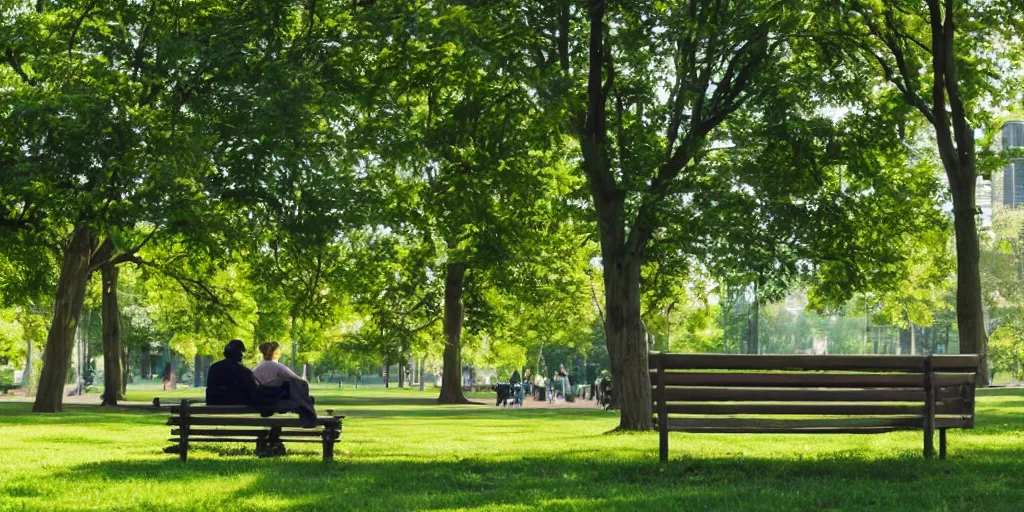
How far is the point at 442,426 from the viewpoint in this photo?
87.7 ft

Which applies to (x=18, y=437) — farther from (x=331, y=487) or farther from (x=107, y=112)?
(x=331, y=487)

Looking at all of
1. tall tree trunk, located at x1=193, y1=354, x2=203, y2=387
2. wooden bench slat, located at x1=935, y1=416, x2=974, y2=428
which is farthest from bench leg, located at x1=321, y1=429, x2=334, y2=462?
tall tree trunk, located at x1=193, y1=354, x2=203, y2=387

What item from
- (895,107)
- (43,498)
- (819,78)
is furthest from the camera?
(895,107)

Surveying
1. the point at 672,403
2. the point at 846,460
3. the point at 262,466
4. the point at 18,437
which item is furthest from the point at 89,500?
the point at 18,437

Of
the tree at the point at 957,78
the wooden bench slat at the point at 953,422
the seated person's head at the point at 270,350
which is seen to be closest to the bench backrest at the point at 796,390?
the wooden bench slat at the point at 953,422

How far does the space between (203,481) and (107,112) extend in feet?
49.6

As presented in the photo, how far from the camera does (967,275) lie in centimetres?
2575

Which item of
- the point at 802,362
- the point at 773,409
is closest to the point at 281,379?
the point at 773,409

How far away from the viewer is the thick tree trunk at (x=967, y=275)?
25422mm

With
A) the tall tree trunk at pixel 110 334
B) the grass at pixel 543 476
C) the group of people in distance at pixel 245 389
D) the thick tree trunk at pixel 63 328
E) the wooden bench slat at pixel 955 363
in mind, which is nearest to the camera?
the grass at pixel 543 476

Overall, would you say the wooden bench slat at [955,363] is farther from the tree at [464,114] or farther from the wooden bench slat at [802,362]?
the tree at [464,114]

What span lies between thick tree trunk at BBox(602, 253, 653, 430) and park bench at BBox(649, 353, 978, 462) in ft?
32.1

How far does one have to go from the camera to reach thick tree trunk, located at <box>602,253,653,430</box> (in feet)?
71.8

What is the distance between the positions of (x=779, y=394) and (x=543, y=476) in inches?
86.5
